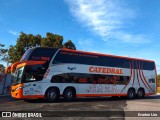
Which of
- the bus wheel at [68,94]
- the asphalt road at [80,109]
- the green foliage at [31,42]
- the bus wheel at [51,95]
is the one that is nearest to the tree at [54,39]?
the green foliage at [31,42]

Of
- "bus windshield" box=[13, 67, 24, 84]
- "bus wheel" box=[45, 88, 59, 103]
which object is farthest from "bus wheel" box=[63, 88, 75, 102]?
"bus windshield" box=[13, 67, 24, 84]

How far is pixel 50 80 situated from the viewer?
56.0ft

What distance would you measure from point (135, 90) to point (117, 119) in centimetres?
1309

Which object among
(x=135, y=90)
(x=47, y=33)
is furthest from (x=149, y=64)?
(x=47, y=33)

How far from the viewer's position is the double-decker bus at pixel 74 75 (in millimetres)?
16375

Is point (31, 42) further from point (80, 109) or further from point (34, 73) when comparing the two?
point (80, 109)

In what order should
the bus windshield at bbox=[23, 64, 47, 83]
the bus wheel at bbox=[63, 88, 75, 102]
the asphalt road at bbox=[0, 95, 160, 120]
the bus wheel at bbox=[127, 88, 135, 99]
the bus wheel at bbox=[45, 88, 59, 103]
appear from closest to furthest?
the asphalt road at bbox=[0, 95, 160, 120]
the bus windshield at bbox=[23, 64, 47, 83]
the bus wheel at bbox=[45, 88, 59, 103]
the bus wheel at bbox=[63, 88, 75, 102]
the bus wheel at bbox=[127, 88, 135, 99]

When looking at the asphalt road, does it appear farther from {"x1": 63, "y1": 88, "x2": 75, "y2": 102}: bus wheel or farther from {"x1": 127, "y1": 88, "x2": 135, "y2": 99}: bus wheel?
{"x1": 127, "y1": 88, "x2": 135, "y2": 99}: bus wheel

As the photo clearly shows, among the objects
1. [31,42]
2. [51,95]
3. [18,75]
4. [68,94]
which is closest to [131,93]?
[68,94]

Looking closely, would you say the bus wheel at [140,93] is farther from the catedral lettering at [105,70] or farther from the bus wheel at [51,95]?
the bus wheel at [51,95]

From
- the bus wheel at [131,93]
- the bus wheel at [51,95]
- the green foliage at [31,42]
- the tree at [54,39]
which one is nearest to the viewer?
the bus wheel at [51,95]

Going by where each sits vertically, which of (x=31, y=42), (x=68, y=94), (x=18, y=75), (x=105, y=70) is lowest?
(x=68, y=94)

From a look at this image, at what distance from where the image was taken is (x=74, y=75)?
18297 millimetres

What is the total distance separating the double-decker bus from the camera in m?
16.4
